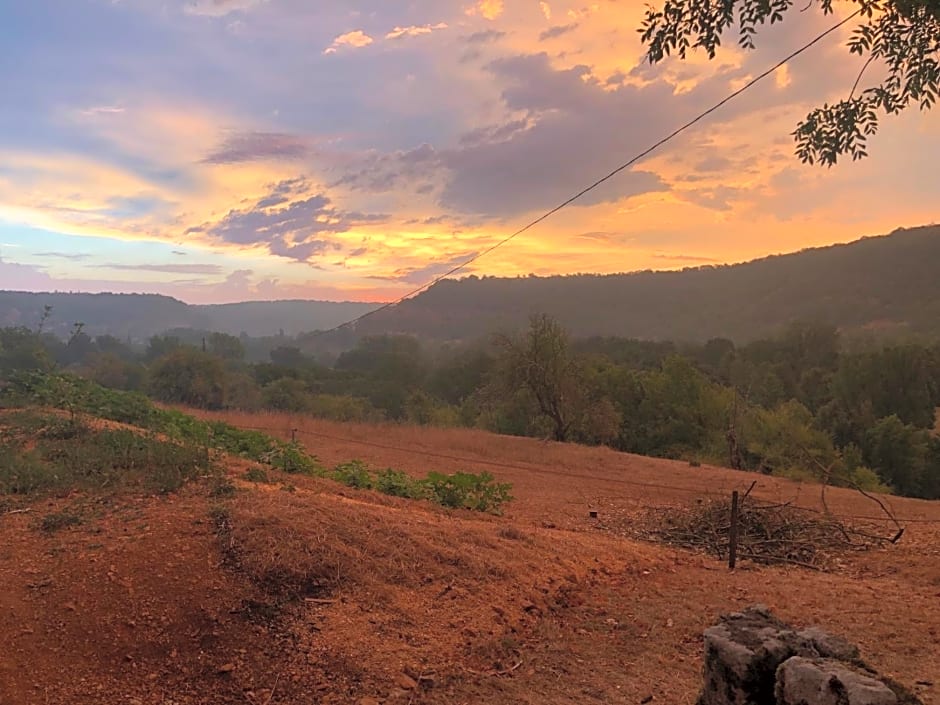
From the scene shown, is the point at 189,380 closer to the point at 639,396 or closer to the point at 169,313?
the point at 639,396

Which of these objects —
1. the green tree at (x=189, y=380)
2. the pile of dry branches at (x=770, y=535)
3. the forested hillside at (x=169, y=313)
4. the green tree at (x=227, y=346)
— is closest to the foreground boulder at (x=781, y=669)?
the pile of dry branches at (x=770, y=535)

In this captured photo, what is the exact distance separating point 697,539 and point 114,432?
7.55 metres

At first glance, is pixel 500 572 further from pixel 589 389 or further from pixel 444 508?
pixel 589 389

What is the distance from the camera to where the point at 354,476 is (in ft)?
28.2

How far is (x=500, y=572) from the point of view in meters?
5.38

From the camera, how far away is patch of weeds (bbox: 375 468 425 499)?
8.40 meters

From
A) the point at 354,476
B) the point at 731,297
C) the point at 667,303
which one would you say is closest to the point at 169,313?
the point at 667,303

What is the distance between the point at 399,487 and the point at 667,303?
233 ft

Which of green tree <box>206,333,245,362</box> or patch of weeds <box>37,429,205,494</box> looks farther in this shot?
green tree <box>206,333,245,362</box>

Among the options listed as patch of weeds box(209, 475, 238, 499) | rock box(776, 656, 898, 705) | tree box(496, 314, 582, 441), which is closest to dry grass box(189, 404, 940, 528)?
tree box(496, 314, 582, 441)

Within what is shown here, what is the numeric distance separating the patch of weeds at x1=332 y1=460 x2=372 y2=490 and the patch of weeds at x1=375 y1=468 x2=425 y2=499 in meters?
0.19

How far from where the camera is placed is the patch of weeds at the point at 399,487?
8.40 metres

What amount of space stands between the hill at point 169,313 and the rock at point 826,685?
1825 inches

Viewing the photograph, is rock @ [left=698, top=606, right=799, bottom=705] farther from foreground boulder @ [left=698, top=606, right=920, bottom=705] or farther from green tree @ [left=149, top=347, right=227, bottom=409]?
green tree @ [left=149, top=347, right=227, bottom=409]
